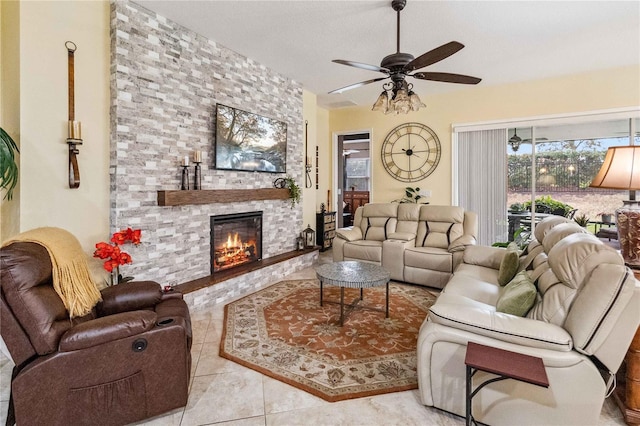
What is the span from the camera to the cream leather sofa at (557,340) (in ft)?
5.04

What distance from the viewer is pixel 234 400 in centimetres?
203

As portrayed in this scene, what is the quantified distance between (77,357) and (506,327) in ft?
7.22

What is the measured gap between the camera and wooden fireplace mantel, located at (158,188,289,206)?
3195mm

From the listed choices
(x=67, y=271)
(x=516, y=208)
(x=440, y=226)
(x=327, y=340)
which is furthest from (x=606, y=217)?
(x=67, y=271)

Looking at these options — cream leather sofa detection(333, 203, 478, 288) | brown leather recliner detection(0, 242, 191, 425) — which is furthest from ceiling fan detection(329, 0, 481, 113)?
brown leather recliner detection(0, 242, 191, 425)

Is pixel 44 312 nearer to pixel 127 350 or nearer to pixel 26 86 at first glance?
pixel 127 350

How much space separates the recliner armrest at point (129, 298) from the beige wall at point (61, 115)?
2.90 ft

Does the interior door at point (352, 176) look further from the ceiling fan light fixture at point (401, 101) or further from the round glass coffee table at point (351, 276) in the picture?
the ceiling fan light fixture at point (401, 101)

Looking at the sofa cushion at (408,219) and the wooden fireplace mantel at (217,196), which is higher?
the wooden fireplace mantel at (217,196)

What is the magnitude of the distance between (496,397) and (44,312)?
7.78ft

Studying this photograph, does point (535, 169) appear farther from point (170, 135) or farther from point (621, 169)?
point (170, 135)

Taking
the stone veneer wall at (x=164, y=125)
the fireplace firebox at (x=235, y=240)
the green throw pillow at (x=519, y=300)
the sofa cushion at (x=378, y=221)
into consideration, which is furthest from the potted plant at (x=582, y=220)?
the stone veneer wall at (x=164, y=125)

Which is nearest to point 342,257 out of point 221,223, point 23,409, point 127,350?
point 221,223

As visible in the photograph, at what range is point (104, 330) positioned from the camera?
1.66 metres
